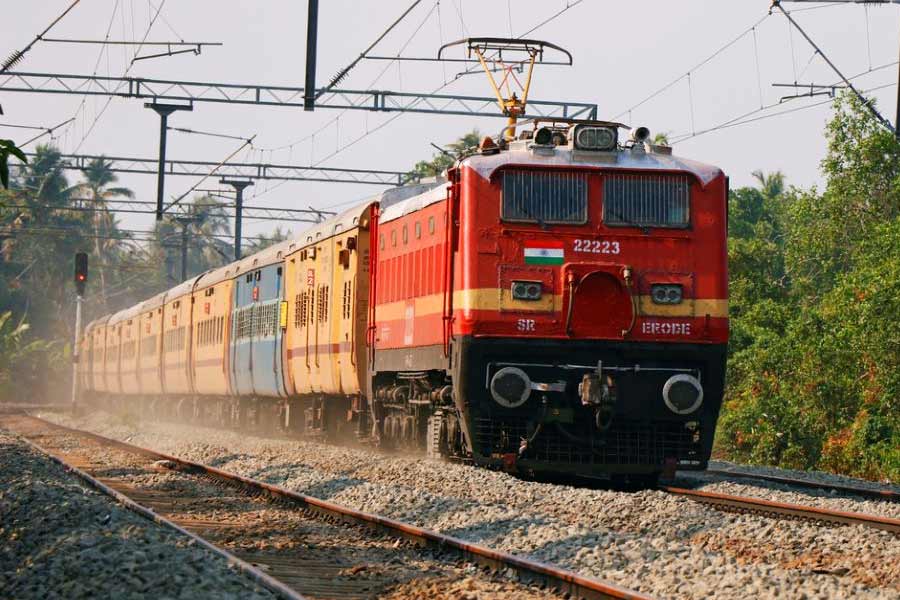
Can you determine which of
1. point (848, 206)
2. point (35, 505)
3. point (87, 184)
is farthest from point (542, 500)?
point (87, 184)

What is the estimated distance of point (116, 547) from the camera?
994 cm

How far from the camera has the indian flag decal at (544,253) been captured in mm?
15133

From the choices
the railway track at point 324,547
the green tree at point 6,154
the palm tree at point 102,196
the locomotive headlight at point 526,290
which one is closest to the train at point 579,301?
the locomotive headlight at point 526,290

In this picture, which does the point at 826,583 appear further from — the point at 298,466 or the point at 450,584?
the point at 298,466

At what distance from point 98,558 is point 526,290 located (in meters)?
6.59

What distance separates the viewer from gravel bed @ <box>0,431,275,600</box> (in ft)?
28.0

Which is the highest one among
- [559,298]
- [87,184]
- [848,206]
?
[87,184]

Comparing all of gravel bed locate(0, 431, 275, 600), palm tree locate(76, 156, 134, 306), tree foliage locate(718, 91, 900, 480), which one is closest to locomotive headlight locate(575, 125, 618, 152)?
gravel bed locate(0, 431, 275, 600)

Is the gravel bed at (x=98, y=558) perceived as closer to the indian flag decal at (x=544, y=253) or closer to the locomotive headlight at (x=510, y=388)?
the locomotive headlight at (x=510, y=388)

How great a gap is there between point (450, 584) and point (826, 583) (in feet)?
7.61

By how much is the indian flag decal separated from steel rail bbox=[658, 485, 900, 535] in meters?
2.87

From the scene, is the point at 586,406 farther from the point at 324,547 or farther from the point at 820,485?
the point at 324,547

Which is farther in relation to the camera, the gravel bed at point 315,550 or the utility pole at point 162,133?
the utility pole at point 162,133

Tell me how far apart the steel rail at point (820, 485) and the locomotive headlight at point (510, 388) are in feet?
13.3
